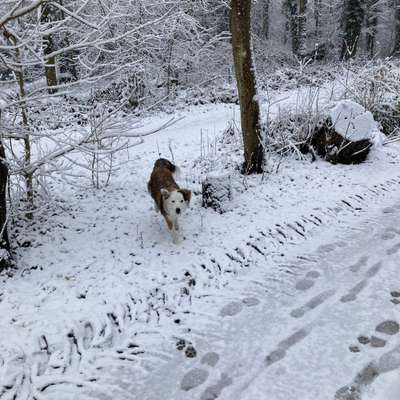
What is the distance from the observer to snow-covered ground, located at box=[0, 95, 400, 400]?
3492 millimetres

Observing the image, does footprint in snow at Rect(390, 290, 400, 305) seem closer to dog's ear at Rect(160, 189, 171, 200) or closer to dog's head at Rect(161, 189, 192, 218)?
dog's head at Rect(161, 189, 192, 218)

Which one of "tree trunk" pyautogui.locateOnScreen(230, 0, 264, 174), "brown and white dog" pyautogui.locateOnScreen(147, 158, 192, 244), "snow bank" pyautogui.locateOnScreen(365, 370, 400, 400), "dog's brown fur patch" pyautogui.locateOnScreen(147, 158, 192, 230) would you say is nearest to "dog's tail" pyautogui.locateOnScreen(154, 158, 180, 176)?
"dog's brown fur patch" pyautogui.locateOnScreen(147, 158, 192, 230)

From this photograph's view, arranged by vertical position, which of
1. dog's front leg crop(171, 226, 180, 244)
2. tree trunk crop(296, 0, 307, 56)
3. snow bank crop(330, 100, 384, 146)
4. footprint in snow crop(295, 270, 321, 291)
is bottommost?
footprint in snow crop(295, 270, 321, 291)


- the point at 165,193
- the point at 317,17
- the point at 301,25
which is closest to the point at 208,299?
Result: the point at 165,193

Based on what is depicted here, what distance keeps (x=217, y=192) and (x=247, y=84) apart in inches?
90.3

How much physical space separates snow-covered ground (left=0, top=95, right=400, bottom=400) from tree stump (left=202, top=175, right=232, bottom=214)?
7.8 inches

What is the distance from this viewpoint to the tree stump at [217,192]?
262 inches

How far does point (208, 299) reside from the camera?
466cm

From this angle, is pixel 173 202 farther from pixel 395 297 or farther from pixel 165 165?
pixel 395 297

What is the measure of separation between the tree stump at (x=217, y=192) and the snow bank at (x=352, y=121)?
3684mm

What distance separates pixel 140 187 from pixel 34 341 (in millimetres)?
4035

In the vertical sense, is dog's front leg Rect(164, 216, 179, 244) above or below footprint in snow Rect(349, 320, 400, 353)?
above

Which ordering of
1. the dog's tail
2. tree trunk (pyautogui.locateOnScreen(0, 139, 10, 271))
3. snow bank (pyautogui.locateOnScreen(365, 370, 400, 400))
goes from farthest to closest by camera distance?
the dog's tail < tree trunk (pyautogui.locateOnScreen(0, 139, 10, 271)) < snow bank (pyautogui.locateOnScreen(365, 370, 400, 400))

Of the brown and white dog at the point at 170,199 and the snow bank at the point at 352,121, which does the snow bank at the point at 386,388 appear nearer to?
the brown and white dog at the point at 170,199
